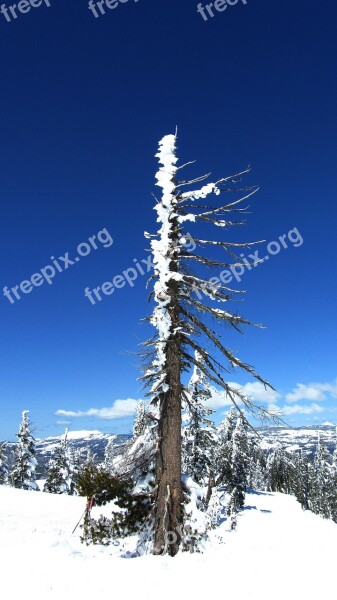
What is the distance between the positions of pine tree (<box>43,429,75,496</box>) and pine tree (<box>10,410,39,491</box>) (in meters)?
4.20

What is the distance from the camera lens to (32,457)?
4609 cm

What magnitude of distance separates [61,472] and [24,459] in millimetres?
6395

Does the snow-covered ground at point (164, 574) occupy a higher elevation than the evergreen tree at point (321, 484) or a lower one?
higher

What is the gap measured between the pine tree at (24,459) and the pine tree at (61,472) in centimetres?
420

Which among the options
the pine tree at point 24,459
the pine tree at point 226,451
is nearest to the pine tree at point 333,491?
the pine tree at point 226,451

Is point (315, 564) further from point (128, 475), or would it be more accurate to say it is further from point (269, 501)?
point (269, 501)

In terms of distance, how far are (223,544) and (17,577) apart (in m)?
6.60

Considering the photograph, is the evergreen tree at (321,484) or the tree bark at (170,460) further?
the evergreen tree at (321,484)

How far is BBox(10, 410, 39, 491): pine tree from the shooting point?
45375 mm

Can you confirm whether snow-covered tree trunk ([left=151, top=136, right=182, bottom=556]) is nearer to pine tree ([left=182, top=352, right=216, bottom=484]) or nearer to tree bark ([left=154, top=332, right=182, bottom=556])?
tree bark ([left=154, top=332, right=182, bottom=556])

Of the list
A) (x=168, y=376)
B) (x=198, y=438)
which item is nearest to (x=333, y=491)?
(x=198, y=438)

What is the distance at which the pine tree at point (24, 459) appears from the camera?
4538cm

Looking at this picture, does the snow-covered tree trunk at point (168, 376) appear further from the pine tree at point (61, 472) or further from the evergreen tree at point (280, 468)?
the evergreen tree at point (280, 468)

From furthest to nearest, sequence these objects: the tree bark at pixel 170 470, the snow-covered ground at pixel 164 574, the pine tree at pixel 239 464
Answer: the pine tree at pixel 239 464
the tree bark at pixel 170 470
the snow-covered ground at pixel 164 574
